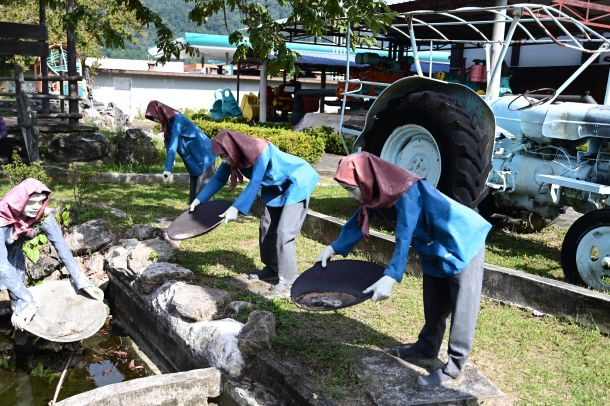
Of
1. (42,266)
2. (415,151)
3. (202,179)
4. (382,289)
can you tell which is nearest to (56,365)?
(42,266)

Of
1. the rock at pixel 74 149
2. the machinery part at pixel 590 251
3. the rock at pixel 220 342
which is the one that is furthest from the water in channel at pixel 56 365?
the rock at pixel 74 149

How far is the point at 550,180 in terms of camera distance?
5.66 meters

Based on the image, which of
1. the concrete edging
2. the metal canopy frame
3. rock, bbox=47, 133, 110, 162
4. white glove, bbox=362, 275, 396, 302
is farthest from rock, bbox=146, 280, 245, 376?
rock, bbox=47, 133, 110, 162

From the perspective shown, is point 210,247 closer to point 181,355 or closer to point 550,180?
point 181,355

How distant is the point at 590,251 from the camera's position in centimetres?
516

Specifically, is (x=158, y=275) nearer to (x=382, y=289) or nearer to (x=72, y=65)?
(x=382, y=289)

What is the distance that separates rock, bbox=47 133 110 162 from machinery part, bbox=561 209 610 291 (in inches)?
367

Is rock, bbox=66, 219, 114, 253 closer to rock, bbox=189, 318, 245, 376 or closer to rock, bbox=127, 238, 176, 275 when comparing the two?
rock, bbox=127, 238, 176, 275

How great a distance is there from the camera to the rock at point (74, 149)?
1188 cm

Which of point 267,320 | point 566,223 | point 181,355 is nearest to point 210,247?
point 181,355

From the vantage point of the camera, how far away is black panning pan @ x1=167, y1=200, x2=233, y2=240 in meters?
5.20

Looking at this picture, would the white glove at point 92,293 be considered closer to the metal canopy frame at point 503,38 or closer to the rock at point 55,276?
the rock at point 55,276

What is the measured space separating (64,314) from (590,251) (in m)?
4.26

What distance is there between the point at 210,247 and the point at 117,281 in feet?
3.46
